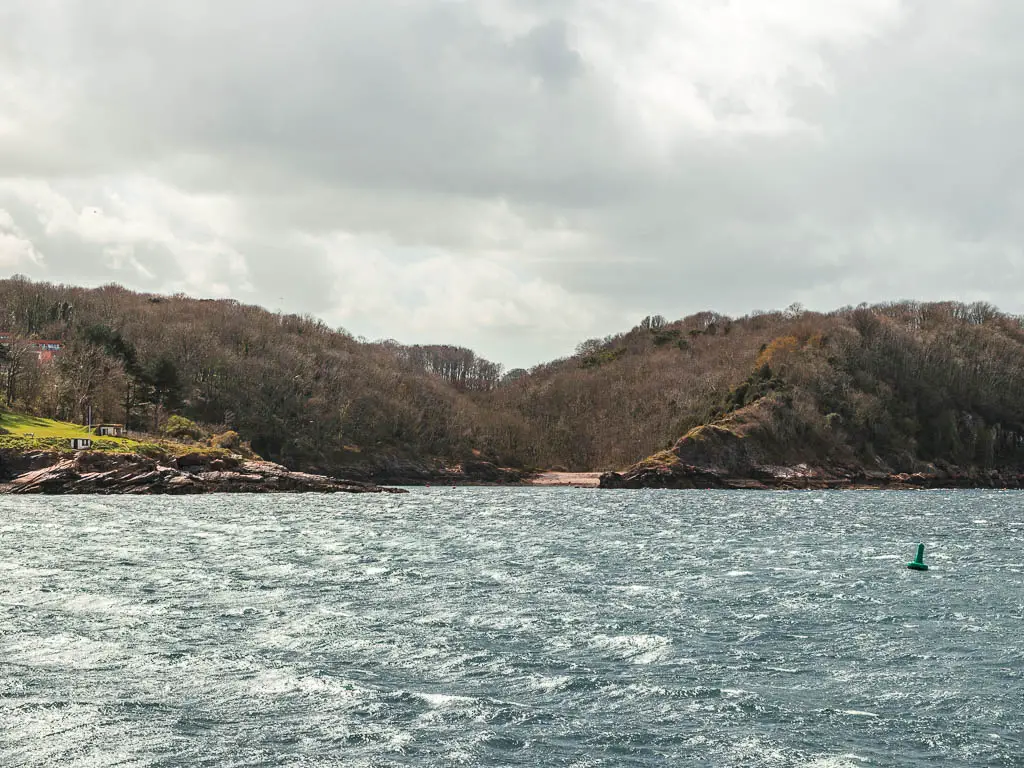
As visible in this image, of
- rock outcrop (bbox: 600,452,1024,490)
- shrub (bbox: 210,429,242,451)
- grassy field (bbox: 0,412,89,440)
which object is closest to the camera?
grassy field (bbox: 0,412,89,440)

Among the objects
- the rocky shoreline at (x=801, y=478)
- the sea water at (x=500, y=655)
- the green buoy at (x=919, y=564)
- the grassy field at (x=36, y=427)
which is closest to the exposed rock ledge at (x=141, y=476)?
Result: the grassy field at (x=36, y=427)

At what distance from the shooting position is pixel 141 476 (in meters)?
102

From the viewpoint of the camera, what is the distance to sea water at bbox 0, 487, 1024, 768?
18.1m

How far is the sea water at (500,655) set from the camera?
18.1m

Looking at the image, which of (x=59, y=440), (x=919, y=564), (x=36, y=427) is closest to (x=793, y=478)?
(x=59, y=440)

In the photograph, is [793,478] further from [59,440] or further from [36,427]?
[36,427]

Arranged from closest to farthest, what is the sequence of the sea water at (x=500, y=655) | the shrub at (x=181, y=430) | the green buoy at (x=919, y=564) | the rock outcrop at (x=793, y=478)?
1. the sea water at (x=500, y=655)
2. the green buoy at (x=919, y=564)
3. the shrub at (x=181, y=430)
4. the rock outcrop at (x=793, y=478)

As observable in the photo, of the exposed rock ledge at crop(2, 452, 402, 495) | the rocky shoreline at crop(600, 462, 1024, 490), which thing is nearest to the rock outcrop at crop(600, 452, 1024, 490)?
the rocky shoreline at crop(600, 462, 1024, 490)

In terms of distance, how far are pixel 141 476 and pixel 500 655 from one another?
285ft

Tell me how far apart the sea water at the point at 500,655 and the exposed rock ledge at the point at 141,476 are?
5022 cm

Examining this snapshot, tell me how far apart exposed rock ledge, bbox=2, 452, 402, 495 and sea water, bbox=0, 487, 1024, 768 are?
5022cm

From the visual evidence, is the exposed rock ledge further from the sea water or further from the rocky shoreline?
the rocky shoreline

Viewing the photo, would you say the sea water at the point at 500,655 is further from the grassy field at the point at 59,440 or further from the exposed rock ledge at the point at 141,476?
the grassy field at the point at 59,440

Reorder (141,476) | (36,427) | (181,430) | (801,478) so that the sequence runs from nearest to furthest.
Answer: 1. (141,476)
2. (36,427)
3. (181,430)
4. (801,478)
